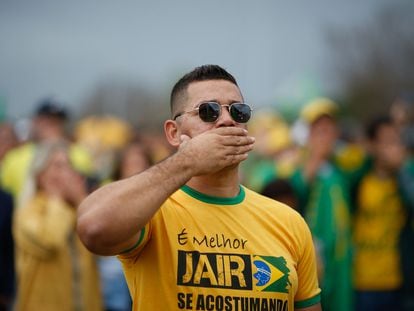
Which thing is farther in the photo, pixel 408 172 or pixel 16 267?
pixel 408 172

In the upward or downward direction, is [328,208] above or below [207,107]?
below

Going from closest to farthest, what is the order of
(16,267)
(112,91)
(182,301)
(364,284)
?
(182,301)
(16,267)
(364,284)
(112,91)

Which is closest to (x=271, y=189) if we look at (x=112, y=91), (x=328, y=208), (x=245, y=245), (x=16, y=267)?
(x=328, y=208)

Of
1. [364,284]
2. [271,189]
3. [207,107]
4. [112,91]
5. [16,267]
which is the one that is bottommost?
[364,284]

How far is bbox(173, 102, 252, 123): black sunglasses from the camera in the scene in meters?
3.88

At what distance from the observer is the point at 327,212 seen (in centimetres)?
814

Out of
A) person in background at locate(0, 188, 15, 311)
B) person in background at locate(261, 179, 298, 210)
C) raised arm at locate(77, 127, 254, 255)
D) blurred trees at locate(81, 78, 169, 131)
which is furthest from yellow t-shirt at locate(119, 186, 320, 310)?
blurred trees at locate(81, 78, 169, 131)

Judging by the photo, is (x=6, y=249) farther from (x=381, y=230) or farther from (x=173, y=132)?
(x=381, y=230)

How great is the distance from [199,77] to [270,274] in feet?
3.43

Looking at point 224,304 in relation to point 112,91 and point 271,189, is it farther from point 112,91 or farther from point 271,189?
point 112,91

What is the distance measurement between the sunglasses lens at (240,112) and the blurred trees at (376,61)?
29.2 m

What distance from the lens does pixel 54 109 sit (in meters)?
11.1

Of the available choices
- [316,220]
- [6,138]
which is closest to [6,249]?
[316,220]

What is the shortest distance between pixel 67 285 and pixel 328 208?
2745 mm
